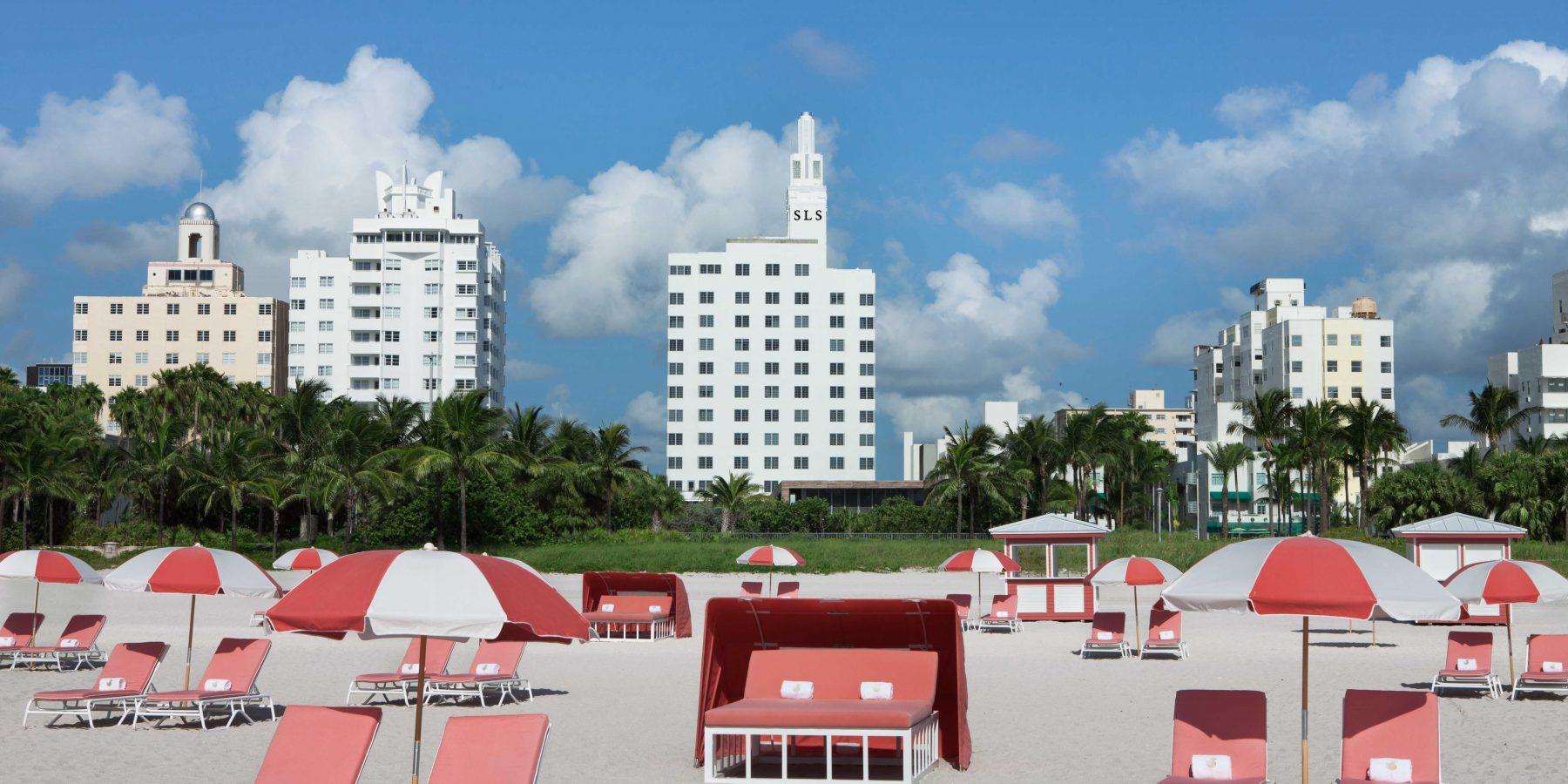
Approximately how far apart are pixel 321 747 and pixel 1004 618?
2420 centimetres

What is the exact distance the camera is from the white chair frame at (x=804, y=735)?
1167 cm

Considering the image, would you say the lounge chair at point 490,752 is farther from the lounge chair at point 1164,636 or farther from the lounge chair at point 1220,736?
the lounge chair at point 1164,636

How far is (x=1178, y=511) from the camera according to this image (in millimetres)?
105875

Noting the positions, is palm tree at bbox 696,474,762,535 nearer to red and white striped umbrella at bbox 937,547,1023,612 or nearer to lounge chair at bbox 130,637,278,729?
red and white striped umbrella at bbox 937,547,1023,612

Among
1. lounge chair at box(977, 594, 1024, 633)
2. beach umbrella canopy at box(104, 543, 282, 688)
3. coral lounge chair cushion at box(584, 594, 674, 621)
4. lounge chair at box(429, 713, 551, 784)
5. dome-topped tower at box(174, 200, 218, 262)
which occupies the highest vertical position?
dome-topped tower at box(174, 200, 218, 262)

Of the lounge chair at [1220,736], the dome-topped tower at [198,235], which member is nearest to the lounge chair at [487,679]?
the lounge chair at [1220,736]

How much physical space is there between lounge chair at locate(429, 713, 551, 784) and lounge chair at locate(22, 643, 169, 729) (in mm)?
7894

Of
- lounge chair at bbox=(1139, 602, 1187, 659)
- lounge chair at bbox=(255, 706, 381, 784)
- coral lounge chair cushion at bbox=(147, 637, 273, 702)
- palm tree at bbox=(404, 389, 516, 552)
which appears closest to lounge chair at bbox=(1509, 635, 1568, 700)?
lounge chair at bbox=(1139, 602, 1187, 659)

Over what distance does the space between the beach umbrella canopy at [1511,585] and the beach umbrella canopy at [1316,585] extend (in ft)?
29.5

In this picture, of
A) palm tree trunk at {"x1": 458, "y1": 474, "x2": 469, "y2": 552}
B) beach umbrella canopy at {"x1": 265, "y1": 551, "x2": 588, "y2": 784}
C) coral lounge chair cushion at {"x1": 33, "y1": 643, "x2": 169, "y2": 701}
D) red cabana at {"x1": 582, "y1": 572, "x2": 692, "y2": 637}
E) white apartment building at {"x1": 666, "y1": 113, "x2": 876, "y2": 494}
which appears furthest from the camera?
white apartment building at {"x1": 666, "y1": 113, "x2": 876, "y2": 494}

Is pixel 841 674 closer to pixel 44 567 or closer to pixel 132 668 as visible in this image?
pixel 132 668

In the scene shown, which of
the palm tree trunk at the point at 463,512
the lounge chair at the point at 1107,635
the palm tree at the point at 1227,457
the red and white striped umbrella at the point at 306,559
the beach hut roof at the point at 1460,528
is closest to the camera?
the lounge chair at the point at 1107,635

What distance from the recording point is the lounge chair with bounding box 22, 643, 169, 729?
15.6 meters

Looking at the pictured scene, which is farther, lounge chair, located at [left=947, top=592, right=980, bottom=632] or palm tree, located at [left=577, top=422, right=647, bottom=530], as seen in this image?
palm tree, located at [left=577, top=422, right=647, bottom=530]
